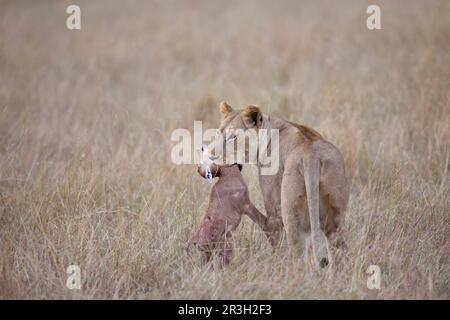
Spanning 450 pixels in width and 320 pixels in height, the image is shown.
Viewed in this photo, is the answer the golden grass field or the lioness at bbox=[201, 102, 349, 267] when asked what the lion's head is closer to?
the lioness at bbox=[201, 102, 349, 267]

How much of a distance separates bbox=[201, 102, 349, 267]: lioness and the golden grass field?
0.73ft

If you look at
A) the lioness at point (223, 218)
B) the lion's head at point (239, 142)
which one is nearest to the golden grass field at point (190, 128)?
the lioness at point (223, 218)

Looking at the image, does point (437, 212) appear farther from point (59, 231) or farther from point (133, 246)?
point (59, 231)

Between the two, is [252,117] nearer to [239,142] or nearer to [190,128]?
[239,142]

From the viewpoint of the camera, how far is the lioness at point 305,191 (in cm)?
399

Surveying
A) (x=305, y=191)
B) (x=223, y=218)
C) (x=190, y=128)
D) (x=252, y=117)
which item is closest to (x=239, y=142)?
(x=252, y=117)

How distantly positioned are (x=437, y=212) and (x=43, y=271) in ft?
9.90

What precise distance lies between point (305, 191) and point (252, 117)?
2.69ft

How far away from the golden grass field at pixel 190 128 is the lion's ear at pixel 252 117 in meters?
0.86

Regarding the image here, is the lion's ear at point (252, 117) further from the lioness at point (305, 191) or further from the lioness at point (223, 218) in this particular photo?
the lioness at point (223, 218)

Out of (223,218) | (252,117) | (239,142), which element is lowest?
(223,218)

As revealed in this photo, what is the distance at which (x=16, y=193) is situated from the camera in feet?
18.2

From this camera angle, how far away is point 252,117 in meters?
4.66

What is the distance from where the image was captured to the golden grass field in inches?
170
